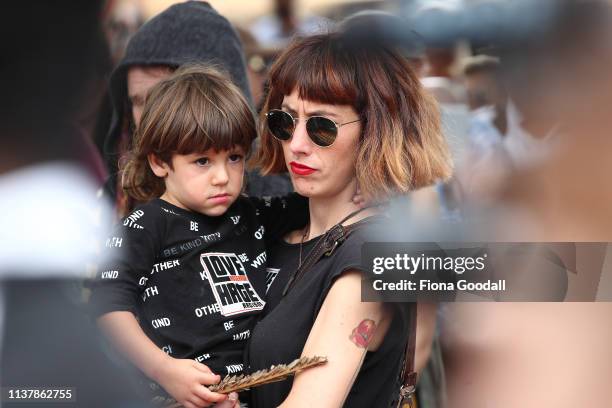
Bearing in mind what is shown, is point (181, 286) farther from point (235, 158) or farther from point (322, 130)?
point (322, 130)

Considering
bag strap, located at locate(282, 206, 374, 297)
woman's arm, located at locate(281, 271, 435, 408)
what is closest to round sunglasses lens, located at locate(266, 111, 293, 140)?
bag strap, located at locate(282, 206, 374, 297)

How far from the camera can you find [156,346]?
179cm

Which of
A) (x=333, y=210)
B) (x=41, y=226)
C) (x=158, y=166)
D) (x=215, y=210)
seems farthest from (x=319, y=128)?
(x=41, y=226)

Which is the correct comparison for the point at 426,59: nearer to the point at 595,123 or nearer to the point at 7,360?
the point at 595,123

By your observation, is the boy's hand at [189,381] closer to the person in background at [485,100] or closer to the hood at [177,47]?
→ the hood at [177,47]

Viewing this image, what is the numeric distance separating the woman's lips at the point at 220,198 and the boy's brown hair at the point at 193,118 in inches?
4.4

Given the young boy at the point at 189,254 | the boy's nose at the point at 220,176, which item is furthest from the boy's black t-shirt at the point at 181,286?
the boy's nose at the point at 220,176

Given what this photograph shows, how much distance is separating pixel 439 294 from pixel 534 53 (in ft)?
1.93

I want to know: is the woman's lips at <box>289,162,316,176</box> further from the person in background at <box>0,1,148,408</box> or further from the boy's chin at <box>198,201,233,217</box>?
the person in background at <box>0,1,148,408</box>

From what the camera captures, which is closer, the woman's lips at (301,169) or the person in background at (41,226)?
the woman's lips at (301,169)

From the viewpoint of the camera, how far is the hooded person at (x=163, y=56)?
236 centimetres

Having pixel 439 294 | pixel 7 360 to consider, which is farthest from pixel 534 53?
pixel 7 360

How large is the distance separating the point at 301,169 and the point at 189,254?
334 millimetres

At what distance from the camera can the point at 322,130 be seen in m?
1.77
